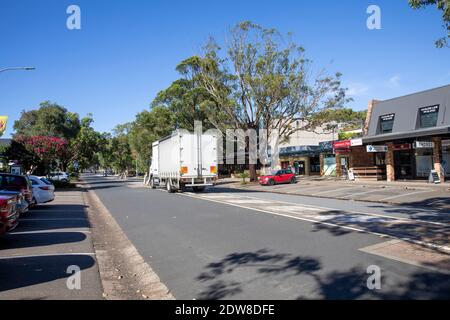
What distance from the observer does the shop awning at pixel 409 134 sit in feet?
76.9

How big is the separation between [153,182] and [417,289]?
2814 centimetres

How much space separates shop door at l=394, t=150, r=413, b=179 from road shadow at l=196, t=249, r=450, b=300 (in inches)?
1089

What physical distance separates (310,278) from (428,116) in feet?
82.9

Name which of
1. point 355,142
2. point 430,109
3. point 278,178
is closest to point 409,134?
point 430,109

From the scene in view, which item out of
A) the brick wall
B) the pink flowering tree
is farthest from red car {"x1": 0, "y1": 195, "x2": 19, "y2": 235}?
the brick wall

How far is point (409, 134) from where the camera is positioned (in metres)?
25.8

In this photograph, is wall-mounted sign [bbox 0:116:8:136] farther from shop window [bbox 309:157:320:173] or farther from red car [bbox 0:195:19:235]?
shop window [bbox 309:157:320:173]

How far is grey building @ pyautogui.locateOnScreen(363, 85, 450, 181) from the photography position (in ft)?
82.3

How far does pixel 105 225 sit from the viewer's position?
12383 mm

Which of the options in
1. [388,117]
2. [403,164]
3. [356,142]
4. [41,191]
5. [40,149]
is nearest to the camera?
[41,191]

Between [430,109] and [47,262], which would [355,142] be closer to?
[430,109]

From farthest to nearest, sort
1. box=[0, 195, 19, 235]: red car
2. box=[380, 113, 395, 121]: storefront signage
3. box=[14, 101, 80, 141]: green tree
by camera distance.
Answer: box=[14, 101, 80, 141]: green tree → box=[380, 113, 395, 121]: storefront signage → box=[0, 195, 19, 235]: red car

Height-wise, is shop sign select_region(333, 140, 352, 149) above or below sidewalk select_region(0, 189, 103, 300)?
above
